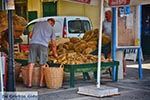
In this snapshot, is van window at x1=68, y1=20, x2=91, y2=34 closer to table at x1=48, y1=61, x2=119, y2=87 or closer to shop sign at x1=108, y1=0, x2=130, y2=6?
table at x1=48, y1=61, x2=119, y2=87

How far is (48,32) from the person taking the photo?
1045cm

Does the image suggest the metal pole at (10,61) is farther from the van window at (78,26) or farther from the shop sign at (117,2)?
the van window at (78,26)

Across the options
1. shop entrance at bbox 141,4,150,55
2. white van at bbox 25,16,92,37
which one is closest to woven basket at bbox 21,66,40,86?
white van at bbox 25,16,92,37

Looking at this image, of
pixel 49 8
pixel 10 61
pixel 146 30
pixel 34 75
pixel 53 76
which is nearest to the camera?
pixel 10 61

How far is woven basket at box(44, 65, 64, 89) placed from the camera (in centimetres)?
1020

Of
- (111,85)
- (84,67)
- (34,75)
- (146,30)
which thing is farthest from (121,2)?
(146,30)

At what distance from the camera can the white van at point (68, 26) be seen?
54.4 ft

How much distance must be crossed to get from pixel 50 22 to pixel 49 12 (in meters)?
10.4

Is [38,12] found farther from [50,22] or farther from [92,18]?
[50,22]

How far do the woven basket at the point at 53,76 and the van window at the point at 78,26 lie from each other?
21.6 feet

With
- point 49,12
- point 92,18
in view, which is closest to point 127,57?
point 92,18

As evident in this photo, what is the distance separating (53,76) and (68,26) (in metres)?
6.74

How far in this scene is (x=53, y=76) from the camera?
402 inches

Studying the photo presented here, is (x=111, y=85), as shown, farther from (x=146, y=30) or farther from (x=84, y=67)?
(x=146, y=30)
